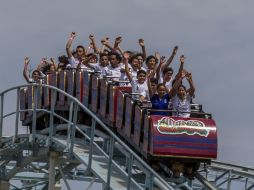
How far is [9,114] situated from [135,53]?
2336 mm

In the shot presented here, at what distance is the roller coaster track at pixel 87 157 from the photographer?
39.3ft

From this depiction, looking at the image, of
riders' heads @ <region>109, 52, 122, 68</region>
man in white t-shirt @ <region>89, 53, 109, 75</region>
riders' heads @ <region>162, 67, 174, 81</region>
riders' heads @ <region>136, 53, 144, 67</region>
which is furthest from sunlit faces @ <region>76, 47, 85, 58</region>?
riders' heads @ <region>162, 67, 174, 81</region>

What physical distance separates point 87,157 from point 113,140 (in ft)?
2.91

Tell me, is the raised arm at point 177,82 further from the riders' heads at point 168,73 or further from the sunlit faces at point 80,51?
the sunlit faces at point 80,51

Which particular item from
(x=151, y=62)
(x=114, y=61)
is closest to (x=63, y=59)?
(x=114, y=61)

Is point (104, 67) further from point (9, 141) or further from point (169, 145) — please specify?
point (169, 145)

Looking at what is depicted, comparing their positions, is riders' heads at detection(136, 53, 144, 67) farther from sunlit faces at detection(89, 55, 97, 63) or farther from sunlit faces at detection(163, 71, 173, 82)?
sunlit faces at detection(89, 55, 97, 63)

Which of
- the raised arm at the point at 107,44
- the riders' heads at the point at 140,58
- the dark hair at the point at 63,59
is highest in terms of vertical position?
the raised arm at the point at 107,44

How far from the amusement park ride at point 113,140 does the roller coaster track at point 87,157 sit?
0.6 inches

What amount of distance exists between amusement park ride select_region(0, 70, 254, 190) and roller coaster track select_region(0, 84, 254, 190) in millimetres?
14

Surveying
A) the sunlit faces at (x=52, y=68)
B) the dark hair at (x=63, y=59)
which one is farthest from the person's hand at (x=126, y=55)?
the sunlit faces at (x=52, y=68)

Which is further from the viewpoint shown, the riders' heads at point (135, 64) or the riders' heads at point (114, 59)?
the riders' heads at point (114, 59)

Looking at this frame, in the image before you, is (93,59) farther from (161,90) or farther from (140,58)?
(161,90)

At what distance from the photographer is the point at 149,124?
12.2m
